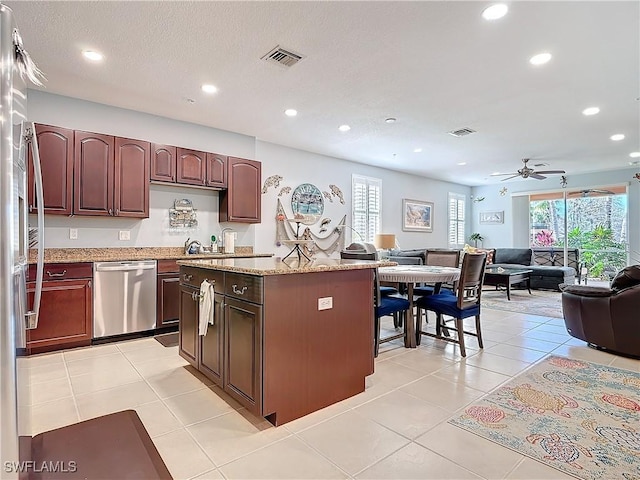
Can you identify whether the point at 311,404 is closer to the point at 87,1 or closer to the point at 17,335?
the point at 17,335

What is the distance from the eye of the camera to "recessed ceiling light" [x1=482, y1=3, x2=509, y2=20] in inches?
94.1

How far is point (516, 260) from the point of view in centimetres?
823

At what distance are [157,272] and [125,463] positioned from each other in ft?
9.39

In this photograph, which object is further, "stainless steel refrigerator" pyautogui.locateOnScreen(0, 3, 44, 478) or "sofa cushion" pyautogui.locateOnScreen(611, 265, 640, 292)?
"sofa cushion" pyautogui.locateOnScreen(611, 265, 640, 292)

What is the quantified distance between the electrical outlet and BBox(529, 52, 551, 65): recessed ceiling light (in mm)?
2785

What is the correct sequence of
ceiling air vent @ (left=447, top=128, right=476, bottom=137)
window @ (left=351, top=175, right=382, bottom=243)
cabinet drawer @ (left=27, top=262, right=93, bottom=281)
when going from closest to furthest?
1. cabinet drawer @ (left=27, top=262, right=93, bottom=281)
2. ceiling air vent @ (left=447, top=128, right=476, bottom=137)
3. window @ (left=351, top=175, right=382, bottom=243)

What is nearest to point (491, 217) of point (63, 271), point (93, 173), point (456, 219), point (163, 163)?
point (456, 219)

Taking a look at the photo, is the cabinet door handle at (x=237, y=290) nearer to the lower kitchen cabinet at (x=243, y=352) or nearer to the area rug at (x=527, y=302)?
the lower kitchen cabinet at (x=243, y=352)

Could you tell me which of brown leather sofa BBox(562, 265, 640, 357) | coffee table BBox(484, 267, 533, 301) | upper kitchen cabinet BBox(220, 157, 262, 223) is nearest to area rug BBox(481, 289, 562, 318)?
coffee table BBox(484, 267, 533, 301)

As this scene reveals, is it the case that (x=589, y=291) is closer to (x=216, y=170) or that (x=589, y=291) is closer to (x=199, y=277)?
(x=199, y=277)

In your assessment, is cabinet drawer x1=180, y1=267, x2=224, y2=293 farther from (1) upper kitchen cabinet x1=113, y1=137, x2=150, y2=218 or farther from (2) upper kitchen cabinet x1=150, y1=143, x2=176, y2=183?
(2) upper kitchen cabinet x1=150, y1=143, x2=176, y2=183

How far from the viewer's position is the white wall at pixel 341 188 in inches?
231

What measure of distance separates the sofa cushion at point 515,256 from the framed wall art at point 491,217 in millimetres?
1789

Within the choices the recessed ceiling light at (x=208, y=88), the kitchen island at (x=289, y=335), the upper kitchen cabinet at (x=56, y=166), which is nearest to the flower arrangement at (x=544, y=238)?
the kitchen island at (x=289, y=335)
